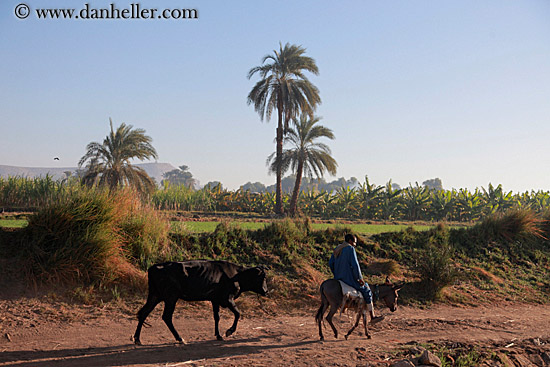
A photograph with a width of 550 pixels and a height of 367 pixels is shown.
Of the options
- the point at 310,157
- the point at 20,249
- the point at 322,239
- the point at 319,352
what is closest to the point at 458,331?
the point at 319,352

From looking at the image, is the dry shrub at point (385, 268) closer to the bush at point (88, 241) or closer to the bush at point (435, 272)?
the bush at point (435, 272)

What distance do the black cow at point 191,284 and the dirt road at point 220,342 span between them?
666mm

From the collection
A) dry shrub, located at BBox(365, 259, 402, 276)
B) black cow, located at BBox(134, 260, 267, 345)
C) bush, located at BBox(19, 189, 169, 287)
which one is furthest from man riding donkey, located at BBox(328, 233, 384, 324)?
dry shrub, located at BBox(365, 259, 402, 276)

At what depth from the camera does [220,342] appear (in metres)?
9.30

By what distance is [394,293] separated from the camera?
10383 millimetres

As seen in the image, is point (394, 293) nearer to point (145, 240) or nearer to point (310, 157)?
point (145, 240)

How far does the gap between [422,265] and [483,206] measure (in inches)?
1172

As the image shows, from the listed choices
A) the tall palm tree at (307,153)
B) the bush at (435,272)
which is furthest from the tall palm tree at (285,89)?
the bush at (435,272)

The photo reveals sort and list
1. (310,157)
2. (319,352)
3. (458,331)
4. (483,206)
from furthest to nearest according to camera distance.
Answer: (483,206) < (310,157) < (458,331) < (319,352)

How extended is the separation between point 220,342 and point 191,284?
53.3 inches

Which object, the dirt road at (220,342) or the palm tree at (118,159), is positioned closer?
the dirt road at (220,342)

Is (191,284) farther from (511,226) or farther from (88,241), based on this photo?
(511,226)

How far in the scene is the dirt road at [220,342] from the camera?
8.16 metres

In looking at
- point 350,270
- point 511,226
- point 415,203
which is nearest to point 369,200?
point 415,203
